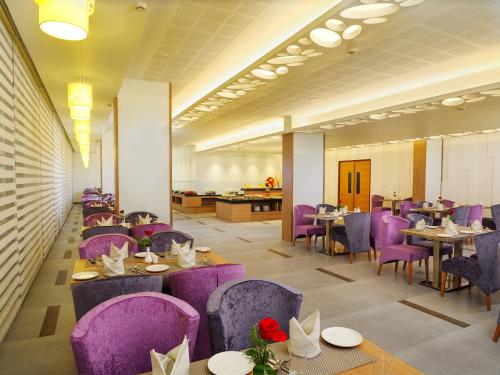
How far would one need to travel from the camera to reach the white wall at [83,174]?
1903 cm

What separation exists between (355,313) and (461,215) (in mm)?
5192

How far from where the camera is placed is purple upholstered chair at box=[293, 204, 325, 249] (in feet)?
24.3

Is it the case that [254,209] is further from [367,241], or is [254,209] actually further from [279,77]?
[279,77]

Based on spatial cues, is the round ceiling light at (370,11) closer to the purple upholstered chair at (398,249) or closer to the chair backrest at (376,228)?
the purple upholstered chair at (398,249)

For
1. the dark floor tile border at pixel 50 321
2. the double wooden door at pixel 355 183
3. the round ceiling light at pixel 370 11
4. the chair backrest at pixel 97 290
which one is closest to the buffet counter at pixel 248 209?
the double wooden door at pixel 355 183

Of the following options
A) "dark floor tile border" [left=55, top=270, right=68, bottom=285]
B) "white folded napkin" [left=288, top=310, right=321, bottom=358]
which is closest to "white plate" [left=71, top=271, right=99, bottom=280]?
"white folded napkin" [left=288, top=310, right=321, bottom=358]

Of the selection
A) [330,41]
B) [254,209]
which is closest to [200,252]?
[330,41]

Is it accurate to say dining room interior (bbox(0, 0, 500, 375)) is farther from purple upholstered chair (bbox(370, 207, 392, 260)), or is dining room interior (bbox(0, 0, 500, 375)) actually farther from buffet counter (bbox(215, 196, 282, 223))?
buffet counter (bbox(215, 196, 282, 223))

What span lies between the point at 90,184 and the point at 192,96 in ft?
47.5

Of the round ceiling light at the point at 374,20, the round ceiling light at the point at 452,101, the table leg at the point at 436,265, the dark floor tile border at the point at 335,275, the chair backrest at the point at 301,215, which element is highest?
the round ceiling light at the point at 374,20

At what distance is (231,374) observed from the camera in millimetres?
1393

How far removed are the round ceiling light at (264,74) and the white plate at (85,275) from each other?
311 cm

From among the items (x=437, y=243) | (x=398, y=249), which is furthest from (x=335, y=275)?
(x=437, y=243)

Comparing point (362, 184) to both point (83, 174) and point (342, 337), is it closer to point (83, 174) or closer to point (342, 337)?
point (342, 337)
